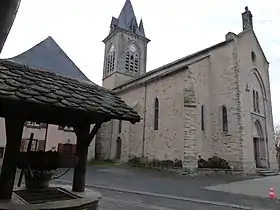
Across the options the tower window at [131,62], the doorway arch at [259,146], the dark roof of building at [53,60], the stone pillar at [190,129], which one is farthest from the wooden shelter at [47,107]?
the tower window at [131,62]

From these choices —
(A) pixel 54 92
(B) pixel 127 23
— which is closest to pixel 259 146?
(A) pixel 54 92

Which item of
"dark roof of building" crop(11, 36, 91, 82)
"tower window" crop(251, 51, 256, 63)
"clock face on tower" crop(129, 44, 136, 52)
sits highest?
"clock face on tower" crop(129, 44, 136, 52)

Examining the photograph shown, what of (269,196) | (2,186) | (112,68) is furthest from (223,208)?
(112,68)

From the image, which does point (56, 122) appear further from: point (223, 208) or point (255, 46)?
point (255, 46)

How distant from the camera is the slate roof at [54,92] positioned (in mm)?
3379

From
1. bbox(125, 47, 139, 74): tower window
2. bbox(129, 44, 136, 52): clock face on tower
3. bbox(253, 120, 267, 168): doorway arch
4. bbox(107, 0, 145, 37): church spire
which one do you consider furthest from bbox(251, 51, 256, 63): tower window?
bbox(107, 0, 145, 37): church spire

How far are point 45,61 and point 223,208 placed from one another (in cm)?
649

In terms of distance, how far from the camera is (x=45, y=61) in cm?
670

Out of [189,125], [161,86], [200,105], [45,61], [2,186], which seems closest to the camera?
[2,186]

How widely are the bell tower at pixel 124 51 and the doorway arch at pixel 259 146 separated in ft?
57.5

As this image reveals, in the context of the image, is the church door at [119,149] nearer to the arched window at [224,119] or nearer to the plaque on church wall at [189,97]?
the plaque on church wall at [189,97]

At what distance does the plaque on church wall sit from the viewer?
17036 mm

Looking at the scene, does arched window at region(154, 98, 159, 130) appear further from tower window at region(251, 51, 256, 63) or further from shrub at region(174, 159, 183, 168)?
tower window at region(251, 51, 256, 63)

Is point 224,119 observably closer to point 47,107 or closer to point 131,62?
point 47,107
